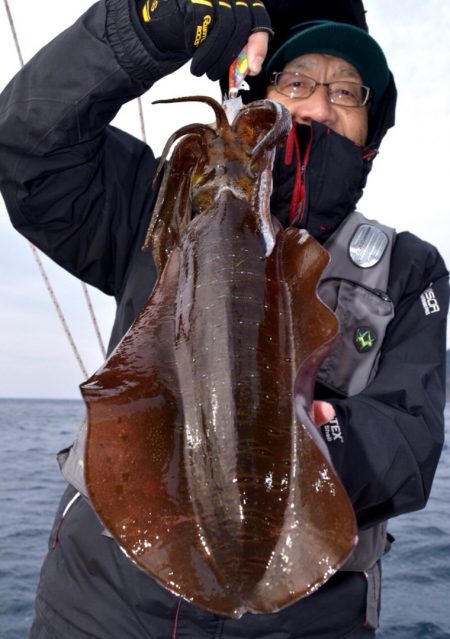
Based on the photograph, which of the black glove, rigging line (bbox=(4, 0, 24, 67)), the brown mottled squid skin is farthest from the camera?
rigging line (bbox=(4, 0, 24, 67))

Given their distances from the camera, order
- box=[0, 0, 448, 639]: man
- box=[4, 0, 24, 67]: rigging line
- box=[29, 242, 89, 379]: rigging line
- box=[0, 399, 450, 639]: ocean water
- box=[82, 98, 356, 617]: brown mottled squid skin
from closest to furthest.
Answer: box=[82, 98, 356, 617]: brown mottled squid skin
box=[0, 0, 448, 639]: man
box=[4, 0, 24, 67]: rigging line
box=[29, 242, 89, 379]: rigging line
box=[0, 399, 450, 639]: ocean water

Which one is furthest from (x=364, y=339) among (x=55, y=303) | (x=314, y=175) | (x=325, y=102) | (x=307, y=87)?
(x=55, y=303)

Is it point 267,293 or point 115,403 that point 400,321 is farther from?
point 115,403

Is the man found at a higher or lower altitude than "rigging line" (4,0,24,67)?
lower

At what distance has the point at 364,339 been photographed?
3242 millimetres

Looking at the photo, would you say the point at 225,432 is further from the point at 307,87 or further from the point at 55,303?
→ the point at 55,303

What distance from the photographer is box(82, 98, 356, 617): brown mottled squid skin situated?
1665 millimetres

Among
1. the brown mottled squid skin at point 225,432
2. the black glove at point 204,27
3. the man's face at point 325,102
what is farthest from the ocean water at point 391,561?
the black glove at point 204,27

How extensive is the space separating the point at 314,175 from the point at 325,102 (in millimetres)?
552

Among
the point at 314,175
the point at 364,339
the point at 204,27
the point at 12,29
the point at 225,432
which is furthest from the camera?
the point at 12,29

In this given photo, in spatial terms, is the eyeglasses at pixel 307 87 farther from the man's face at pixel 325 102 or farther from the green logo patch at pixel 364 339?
the green logo patch at pixel 364 339

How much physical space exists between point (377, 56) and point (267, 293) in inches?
97.0

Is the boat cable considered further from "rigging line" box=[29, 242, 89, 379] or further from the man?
the man

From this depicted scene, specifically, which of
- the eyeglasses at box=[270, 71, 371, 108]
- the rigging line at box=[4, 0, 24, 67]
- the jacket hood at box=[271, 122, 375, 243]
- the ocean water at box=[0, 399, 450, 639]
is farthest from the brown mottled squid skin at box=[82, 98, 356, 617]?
the ocean water at box=[0, 399, 450, 639]
